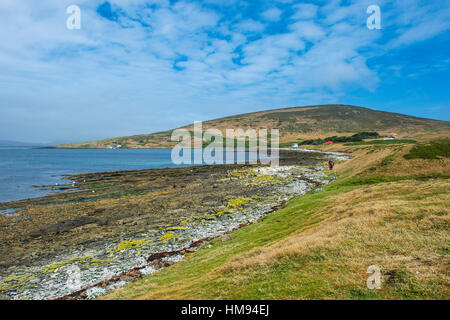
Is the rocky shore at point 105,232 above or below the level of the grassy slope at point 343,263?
below

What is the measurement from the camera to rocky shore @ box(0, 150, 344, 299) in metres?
16.4

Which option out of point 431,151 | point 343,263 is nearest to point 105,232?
point 343,263

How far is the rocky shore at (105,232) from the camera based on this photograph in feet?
53.9

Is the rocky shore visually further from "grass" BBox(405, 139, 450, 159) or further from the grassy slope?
"grass" BBox(405, 139, 450, 159)

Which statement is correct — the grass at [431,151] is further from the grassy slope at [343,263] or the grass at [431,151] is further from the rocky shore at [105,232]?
the grassy slope at [343,263]

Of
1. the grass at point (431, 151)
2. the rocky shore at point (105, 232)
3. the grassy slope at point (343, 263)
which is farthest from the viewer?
the grass at point (431, 151)

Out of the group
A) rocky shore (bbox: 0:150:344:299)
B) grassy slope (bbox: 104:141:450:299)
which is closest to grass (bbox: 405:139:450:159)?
rocky shore (bbox: 0:150:344:299)

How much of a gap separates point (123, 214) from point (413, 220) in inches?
1187

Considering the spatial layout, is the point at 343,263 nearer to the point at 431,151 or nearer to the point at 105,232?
the point at 105,232

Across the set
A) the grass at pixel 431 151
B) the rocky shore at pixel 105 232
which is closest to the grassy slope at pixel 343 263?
the rocky shore at pixel 105 232

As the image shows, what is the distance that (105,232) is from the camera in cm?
2577

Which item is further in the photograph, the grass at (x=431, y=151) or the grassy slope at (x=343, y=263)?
the grass at (x=431, y=151)

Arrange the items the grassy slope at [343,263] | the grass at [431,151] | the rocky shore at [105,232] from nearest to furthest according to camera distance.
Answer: the grassy slope at [343,263] → the rocky shore at [105,232] → the grass at [431,151]
